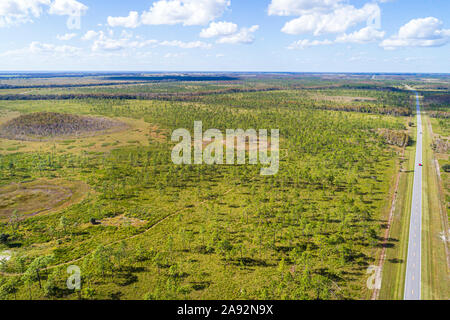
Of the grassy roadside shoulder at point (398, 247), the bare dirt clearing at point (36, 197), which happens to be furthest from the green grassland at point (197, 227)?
the grassy roadside shoulder at point (398, 247)

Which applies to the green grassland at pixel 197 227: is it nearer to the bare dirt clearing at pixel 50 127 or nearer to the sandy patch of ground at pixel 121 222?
the sandy patch of ground at pixel 121 222

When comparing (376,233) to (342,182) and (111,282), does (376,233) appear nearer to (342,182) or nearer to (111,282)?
(342,182)

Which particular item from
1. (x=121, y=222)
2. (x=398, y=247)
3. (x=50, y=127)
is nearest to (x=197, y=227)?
(x=121, y=222)

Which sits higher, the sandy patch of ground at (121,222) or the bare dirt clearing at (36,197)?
the bare dirt clearing at (36,197)

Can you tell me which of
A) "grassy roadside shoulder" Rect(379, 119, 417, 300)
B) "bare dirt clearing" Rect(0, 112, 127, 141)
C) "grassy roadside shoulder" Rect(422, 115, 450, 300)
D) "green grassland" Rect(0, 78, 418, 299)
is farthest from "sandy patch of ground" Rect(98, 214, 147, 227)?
"bare dirt clearing" Rect(0, 112, 127, 141)

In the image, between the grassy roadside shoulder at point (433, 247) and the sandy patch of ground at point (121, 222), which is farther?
the sandy patch of ground at point (121, 222)

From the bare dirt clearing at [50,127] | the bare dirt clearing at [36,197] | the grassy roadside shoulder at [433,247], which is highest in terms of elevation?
the bare dirt clearing at [50,127]

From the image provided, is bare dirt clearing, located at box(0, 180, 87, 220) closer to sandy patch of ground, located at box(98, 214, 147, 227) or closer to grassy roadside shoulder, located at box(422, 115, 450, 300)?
sandy patch of ground, located at box(98, 214, 147, 227)
